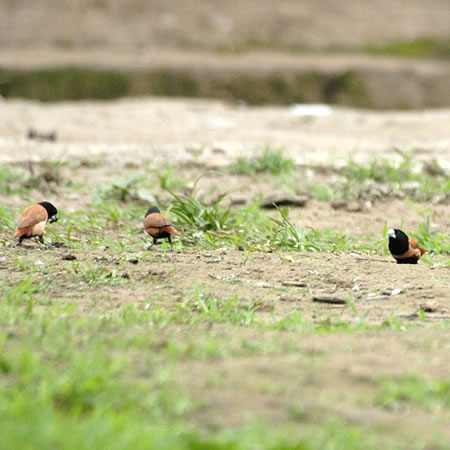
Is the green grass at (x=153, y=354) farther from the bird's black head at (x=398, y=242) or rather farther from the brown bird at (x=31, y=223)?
the bird's black head at (x=398, y=242)

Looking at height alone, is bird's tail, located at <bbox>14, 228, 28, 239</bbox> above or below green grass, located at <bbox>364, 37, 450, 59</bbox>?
below

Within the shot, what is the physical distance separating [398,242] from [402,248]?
50 millimetres

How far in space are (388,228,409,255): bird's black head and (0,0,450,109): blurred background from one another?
1545 centimetres

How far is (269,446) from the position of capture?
6.62ft

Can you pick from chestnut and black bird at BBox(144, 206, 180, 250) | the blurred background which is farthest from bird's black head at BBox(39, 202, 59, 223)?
the blurred background

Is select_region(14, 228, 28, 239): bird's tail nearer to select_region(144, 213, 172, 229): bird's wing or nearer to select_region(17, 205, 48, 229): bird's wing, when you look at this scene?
select_region(17, 205, 48, 229): bird's wing

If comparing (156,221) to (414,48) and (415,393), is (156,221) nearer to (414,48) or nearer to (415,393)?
(415,393)

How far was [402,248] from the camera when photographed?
4.40 m

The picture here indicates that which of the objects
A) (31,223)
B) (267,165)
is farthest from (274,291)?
(267,165)

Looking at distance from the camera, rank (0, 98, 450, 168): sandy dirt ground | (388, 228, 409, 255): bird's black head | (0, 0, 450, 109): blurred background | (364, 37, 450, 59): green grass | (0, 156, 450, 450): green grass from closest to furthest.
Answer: (0, 156, 450, 450): green grass
(388, 228, 409, 255): bird's black head
(0, 98, 450, 168): sandy dirt ground
(0, 0, 450, 109): blurred background
(364, 37, 450, 59): green grass

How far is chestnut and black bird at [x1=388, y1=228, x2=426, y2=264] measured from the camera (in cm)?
438

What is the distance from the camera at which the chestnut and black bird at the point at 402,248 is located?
14.4 ft

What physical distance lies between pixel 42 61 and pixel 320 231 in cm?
1606

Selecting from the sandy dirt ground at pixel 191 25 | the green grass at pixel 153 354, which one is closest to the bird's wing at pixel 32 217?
the green grass at pixel 153 354
